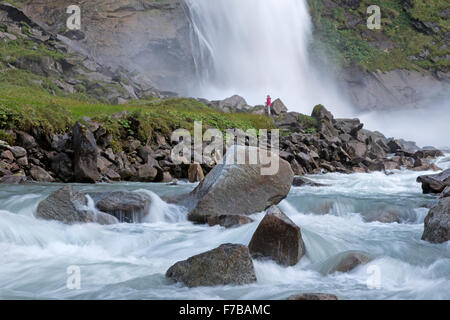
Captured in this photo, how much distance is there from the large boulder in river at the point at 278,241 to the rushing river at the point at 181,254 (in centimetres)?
14

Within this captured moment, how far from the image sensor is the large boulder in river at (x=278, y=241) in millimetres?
5113

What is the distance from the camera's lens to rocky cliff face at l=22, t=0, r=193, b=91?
3822 cm

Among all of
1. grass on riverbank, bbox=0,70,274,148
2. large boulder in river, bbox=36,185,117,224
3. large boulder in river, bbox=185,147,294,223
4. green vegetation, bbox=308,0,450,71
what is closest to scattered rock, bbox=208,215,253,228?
large boulder in river, bbox=185,147,294,223

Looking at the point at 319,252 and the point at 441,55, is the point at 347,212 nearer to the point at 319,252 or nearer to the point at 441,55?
the point at 319,252

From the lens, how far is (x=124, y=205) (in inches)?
296

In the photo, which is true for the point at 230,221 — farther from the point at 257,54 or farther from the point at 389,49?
the point at 389,49

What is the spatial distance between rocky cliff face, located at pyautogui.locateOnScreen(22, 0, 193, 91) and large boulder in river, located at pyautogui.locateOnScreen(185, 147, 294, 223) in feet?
108

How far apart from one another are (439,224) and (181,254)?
13.0ft

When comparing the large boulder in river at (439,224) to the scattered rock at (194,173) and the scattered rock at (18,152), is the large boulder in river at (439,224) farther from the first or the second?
the scattered rock at (18,152)

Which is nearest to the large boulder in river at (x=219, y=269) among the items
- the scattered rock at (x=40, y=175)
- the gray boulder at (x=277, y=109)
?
the scattered rock at (x=40, y=175)

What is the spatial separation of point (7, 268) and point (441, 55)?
5002 centimetres

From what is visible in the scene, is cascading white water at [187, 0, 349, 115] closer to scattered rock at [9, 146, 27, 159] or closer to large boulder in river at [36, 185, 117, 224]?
scattered rock at [9, 146, 27, 159]

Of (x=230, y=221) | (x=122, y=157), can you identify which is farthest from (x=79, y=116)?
(x=230, y=221)

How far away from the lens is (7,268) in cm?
493
